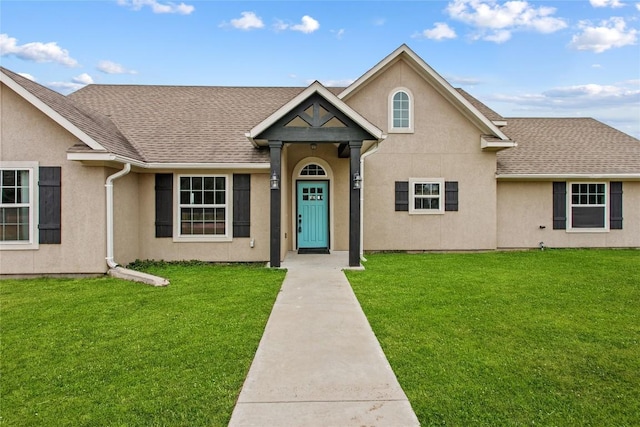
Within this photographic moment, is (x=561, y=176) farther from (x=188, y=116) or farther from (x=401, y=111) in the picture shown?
(x=188, y=116)

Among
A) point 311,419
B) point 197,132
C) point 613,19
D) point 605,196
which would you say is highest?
point 613,19

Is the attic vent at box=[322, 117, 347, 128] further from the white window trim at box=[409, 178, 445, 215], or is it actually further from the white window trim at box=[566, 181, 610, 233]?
the white window trim at box=[566, 181, 610, 233]

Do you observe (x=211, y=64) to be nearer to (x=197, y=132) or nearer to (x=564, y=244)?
(x=197, y=132)

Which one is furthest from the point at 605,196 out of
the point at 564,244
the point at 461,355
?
the point at 461,355

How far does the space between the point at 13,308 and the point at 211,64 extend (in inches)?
616

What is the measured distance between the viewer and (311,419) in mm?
3346

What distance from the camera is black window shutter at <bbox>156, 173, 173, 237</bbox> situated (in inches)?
439

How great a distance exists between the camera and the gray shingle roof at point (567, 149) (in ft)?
44.9

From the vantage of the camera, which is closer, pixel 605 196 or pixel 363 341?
pixel 363 341

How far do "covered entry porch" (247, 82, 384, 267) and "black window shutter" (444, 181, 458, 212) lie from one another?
10.7ft

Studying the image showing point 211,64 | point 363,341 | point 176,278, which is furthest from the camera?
point 211,64

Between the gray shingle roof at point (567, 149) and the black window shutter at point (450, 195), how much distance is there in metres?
1.74

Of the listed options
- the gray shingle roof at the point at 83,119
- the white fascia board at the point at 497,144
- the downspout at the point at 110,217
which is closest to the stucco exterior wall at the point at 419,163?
the white fascia board at the point at 497,144

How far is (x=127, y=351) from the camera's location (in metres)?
4.83
